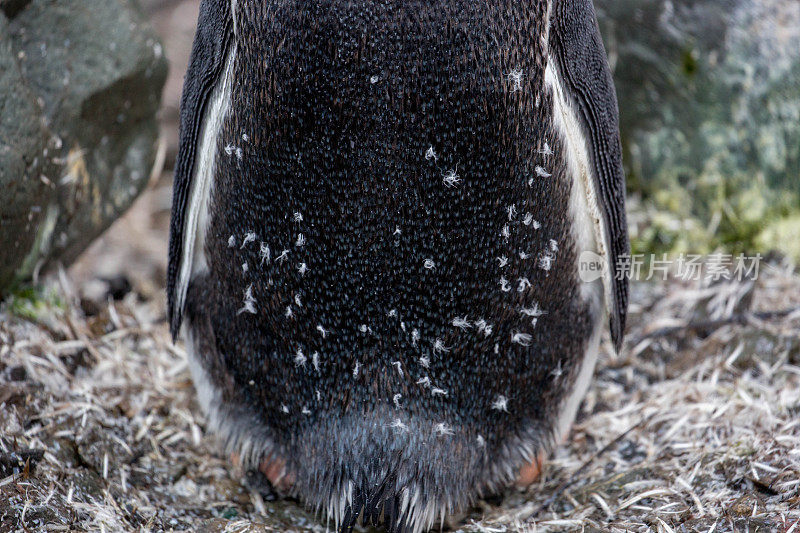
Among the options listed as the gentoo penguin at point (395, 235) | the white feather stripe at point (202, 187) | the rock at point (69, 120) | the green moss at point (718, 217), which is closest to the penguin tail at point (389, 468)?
the gentoo penguin at point (395, 235)

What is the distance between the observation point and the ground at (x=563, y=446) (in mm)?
1339

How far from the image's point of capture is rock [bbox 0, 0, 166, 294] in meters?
1.63

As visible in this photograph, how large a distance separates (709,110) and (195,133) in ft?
5.43

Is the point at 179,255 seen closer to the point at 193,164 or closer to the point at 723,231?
the point at 193,164

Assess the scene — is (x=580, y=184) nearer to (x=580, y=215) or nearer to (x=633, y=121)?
(x=580, y=215)

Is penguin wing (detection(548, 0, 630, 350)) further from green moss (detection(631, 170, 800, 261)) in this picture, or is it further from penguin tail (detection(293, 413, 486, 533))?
green moss (detection(631, 170, 800, 261))

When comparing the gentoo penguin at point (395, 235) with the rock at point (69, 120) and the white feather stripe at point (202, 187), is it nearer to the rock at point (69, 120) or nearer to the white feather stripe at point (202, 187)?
the white feather stripe at point (202, 187)

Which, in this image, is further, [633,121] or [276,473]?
[633,121]

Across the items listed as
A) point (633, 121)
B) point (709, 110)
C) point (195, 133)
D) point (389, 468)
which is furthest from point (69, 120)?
point (709, 110)

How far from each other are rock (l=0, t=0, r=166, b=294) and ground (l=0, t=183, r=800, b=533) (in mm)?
192

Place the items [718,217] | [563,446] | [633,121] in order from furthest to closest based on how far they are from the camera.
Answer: [633,121] < [718,217] < [563,446]

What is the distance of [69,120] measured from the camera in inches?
71.0

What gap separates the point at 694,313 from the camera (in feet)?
6.89

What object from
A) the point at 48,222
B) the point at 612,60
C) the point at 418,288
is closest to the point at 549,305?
the point at 418,288
